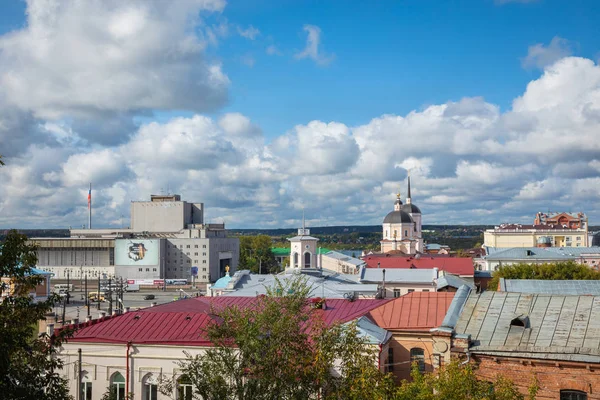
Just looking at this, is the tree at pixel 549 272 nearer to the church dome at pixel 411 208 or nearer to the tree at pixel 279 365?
the tree at pixel 279 365

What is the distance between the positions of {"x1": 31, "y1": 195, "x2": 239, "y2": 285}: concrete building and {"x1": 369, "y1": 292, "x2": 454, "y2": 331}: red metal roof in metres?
118

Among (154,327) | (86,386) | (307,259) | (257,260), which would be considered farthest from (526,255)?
(86,386)

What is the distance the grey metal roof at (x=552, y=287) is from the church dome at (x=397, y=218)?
11015 centimetres

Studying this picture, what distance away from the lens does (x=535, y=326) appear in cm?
2467

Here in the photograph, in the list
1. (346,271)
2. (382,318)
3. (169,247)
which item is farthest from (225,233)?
(382,318)

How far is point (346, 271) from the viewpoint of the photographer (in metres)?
A: 112

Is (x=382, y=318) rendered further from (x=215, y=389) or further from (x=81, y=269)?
(x=81, y=269)

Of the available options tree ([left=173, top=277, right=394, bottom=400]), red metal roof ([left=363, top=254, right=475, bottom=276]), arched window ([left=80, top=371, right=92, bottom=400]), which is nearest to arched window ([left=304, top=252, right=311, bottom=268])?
red metal roof ([left=363, top=254, right=475, bottom=276])

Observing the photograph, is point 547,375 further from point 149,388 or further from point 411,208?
point 411,208

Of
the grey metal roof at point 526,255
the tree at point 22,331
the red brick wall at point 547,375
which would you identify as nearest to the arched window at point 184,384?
the tree at point 22,331

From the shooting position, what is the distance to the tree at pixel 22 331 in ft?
46.2

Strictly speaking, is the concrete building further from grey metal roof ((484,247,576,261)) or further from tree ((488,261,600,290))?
tree ((488,261,600,290))

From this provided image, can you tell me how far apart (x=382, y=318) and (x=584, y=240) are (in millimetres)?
155019

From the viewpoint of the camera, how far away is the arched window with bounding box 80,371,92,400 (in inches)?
1160
